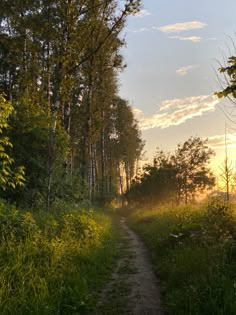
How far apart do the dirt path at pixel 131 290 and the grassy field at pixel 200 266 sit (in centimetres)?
26

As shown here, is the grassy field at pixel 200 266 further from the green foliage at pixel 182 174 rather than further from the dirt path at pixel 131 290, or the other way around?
the green foliage at pixel 182 174

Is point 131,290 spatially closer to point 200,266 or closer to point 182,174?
point 200,266

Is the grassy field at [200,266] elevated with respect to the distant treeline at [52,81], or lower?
lower

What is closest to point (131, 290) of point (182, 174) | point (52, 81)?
point (52, 81)

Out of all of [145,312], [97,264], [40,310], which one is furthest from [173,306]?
[97,264]

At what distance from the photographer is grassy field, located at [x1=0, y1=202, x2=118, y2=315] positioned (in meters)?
6.32

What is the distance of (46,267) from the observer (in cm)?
792

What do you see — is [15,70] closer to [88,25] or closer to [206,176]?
[88,25]

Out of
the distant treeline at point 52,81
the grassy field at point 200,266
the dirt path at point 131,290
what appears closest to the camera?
the grassy field at point 200,266

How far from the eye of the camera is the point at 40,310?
19.8 feet

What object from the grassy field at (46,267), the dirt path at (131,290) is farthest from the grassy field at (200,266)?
the grassy field at (46,267)

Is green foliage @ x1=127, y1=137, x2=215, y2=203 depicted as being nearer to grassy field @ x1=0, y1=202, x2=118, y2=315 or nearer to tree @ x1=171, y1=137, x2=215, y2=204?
tree @ x1=171, y1=137, x2=215, y2=204

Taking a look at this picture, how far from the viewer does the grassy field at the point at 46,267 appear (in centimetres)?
632

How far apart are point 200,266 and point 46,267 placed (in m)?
3.33
